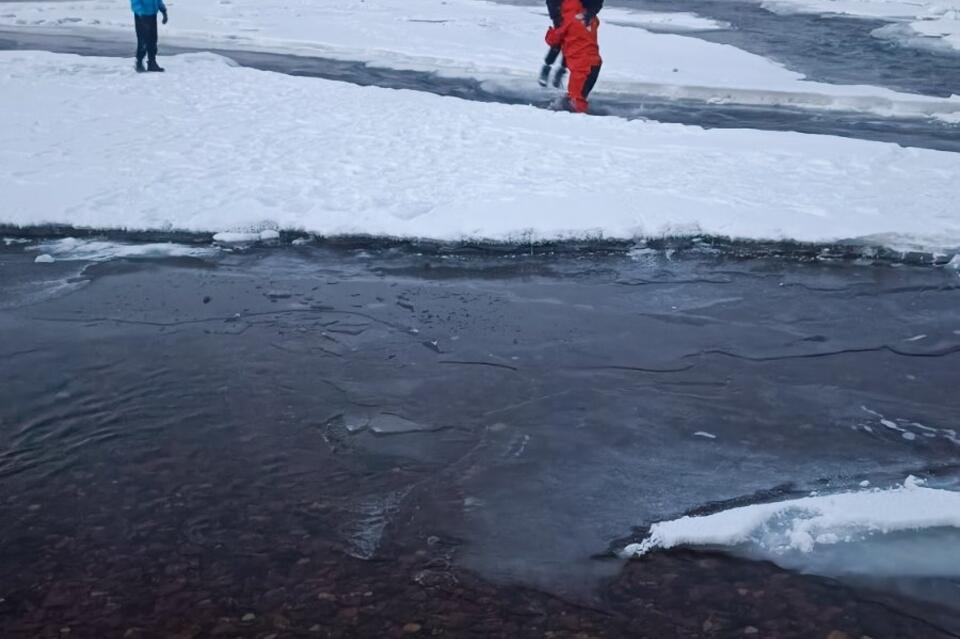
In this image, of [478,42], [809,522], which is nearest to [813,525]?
[809,522]

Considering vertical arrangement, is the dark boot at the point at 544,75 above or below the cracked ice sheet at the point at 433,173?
above

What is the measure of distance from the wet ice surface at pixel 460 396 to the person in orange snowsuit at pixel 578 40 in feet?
18.2

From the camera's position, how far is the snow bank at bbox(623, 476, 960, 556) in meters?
4.77

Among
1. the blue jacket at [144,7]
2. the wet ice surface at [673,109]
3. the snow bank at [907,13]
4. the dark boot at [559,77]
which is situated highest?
the snow bank at [907,13]

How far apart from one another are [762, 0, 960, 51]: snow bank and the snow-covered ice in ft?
68.0

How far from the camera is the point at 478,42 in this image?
70.2 ft

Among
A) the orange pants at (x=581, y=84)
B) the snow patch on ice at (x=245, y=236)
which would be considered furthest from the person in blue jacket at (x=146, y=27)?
the snow patch on ice at (x=245, y=236)

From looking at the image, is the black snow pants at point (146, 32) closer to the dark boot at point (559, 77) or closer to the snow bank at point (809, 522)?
the dark boot at point (559, 77)

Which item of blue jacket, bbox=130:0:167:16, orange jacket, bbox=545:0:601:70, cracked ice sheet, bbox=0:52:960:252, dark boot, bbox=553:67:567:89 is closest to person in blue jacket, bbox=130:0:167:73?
blue jacket, bbox=130:0:167:16

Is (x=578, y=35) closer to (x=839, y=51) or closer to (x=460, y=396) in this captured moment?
(x=460, y=396)

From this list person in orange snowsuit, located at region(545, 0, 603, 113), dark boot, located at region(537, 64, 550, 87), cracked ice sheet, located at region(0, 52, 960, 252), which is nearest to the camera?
cracked ice sheet, located at region(0, 52, 960, 252)

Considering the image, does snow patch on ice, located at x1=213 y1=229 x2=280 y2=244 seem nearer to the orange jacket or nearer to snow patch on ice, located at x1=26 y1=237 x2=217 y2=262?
snow patch on ice, located at x1=26 y1=237 x2=217 y2=262

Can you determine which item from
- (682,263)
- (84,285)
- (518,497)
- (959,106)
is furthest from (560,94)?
(518,497)

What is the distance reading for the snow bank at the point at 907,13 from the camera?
79.7 feet
